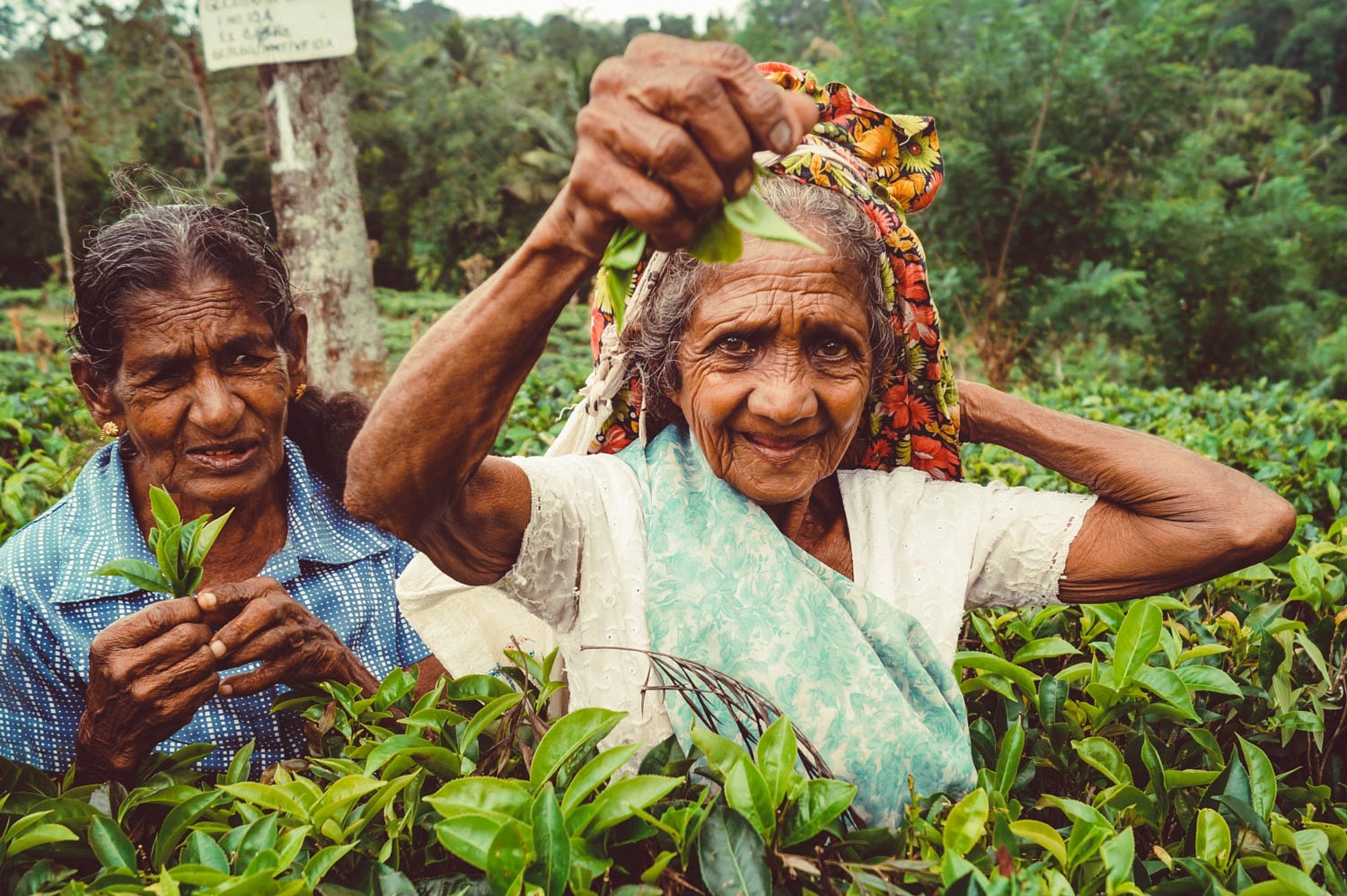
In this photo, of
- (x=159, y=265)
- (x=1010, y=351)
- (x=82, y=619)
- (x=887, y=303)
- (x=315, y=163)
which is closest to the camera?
(x=887, y=303)

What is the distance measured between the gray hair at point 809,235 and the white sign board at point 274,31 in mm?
2661

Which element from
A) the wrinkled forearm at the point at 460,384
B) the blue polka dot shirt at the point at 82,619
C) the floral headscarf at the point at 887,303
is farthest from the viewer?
the blue polka dot shirt at the point at 82,619

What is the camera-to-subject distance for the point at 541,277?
1.27m

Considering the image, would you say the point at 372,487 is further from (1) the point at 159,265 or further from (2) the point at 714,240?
(1) the point at 159,265

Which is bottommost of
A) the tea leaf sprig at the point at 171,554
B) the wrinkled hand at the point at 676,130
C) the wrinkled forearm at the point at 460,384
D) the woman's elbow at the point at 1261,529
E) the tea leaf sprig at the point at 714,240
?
the woman's elbow at the point at 1261,529

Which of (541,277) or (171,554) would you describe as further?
(171,554)

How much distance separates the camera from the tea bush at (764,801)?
105 cm

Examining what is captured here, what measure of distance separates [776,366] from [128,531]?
Answer: 1.50 metres

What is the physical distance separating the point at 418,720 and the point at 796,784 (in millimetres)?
541

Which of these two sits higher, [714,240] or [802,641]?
[714,240]

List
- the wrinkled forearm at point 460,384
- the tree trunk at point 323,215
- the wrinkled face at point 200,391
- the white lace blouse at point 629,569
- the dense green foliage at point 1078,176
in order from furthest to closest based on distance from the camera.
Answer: the dense green foliage at point 1078,176 → the tree trunk at point 323,215 → the wrinkled face at point 200,391 → the white lace blouse at point 629,569 → the wrinkled forearm at point 460,384

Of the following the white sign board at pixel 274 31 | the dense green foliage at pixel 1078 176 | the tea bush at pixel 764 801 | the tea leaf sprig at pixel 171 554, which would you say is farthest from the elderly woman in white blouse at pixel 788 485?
the white sign board at pixel 274 31

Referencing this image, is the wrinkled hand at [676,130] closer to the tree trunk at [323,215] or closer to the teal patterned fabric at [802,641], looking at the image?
the teal patterned fabric at [802,641]

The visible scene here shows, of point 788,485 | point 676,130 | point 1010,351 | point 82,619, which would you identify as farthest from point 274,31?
point 1010,351
